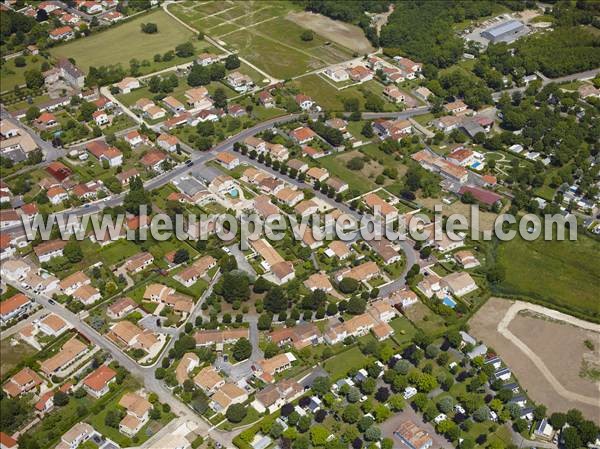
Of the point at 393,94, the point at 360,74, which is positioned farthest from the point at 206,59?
the point at 393,94

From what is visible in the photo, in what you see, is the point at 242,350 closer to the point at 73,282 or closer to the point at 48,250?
the point at 73,282

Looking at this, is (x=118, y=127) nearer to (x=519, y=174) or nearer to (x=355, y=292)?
(x=355, y=292)

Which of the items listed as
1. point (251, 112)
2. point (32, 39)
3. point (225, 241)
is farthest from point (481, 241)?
point (32, 39)

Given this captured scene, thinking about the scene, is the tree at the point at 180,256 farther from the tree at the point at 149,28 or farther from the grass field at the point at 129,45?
the tree at the point at 149,28

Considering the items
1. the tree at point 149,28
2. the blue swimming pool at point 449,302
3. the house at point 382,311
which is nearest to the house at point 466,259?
the blue swimming pool at point 449,302

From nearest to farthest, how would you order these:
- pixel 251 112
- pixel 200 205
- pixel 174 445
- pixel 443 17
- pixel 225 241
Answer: pixel 174 445
pixel 225 241
pixel 200 205
pixel 251 112
pixel 443 17

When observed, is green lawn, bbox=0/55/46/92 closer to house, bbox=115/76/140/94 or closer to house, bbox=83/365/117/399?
house, bbox=115/76/140/94
